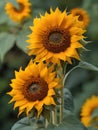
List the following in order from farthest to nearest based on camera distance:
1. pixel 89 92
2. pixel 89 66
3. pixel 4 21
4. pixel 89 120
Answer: pixel 89 92
pixel 4 21
pixel 89 120
pixel 89 66

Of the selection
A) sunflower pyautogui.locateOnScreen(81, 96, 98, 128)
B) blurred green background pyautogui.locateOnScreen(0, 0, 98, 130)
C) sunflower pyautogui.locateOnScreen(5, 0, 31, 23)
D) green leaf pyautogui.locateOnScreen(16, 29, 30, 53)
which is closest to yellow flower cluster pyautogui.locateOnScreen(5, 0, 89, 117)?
green leaf pyautogui.locateOnScreen(16, 29, 30, 53)

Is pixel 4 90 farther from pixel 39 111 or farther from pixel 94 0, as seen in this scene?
pixel 39 111

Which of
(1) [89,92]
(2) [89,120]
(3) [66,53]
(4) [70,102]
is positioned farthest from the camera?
(1) [89,92]

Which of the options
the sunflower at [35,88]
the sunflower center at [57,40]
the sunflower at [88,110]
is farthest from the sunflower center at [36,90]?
the sunflower at [88,110]

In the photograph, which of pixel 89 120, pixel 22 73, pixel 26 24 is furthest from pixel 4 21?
pixel 22 73

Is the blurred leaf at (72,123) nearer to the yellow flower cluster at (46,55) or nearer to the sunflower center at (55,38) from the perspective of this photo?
the yellow flower cluster at (46,55)

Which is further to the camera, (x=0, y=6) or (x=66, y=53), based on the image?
(x=0, y=6)
